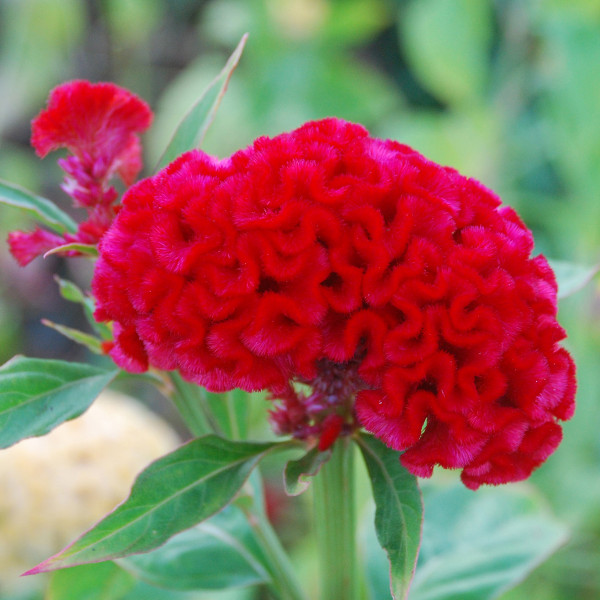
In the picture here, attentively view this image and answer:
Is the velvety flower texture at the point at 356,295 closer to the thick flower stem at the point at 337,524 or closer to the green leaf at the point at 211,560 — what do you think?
the thick flower stem at the point at 337,524

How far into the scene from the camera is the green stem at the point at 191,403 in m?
0.92

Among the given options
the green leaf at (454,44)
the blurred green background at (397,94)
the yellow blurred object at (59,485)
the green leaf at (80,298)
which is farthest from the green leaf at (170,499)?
the green leaf at (454,44)

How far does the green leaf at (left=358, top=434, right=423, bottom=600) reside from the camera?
712 millimetres

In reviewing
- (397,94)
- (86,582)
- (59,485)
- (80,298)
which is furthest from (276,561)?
(397,94)

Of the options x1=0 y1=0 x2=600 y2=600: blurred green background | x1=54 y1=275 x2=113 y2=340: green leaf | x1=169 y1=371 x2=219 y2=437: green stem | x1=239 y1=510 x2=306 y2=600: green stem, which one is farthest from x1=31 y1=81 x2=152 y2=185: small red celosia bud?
x1=0 y1=0 x2=600 y2=600: blurred green background

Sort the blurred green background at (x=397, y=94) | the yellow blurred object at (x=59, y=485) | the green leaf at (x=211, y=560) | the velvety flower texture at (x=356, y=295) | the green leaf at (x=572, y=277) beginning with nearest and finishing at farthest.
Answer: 1. the velvety flower texture at (x=356, y=295)
2. the green leaf at (x=572, y=277)
3. the green leaf at (x=211, y=560)
4. the yellow blurred object at (x=59, y=485)
5. the blurred green background at (x=397, y=94)

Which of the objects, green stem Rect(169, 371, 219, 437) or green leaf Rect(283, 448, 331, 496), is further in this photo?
green stem Rect(169, 371, 219, 437)

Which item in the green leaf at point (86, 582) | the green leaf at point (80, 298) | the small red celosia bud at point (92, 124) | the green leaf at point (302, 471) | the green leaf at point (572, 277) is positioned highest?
the green leaf at point (572, 277)

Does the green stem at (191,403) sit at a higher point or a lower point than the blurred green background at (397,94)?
lower

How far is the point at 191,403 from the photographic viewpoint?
3.07 feet

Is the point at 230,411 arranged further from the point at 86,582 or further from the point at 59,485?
the point at 59,485

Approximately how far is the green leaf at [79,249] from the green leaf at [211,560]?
501mm

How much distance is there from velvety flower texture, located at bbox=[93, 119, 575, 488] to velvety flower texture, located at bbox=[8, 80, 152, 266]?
0.11 metres

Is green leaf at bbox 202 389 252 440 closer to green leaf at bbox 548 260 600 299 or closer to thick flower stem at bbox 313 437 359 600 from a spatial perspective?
thick flower stem at bbox 313 437 359 600
